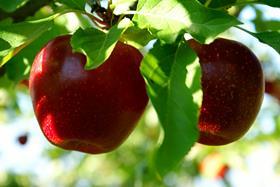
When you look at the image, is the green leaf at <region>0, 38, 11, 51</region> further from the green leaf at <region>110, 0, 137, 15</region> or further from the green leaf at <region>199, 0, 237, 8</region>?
the green leaf at <region>199, 0, 237, 8</region>

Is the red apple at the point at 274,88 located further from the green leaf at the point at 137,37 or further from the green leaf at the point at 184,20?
the green leaf at the point at 184,20

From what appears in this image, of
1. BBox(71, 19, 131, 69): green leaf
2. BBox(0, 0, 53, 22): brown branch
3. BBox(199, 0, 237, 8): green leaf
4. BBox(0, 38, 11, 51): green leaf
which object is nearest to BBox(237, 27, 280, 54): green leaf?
BBox(199, 0, 237, 8): green leaf

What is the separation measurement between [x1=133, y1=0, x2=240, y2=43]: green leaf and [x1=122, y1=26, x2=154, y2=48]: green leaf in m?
0.27

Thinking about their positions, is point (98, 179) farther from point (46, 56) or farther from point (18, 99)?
point (46, 56)

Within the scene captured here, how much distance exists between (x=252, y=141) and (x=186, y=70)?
2.77 m

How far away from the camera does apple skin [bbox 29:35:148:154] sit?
1.72 meters

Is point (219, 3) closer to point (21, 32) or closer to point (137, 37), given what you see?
point (137, 37)

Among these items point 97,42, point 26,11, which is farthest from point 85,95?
point 26,11

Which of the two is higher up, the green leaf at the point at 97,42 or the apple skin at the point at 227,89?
the green leaf at the point at 97,42

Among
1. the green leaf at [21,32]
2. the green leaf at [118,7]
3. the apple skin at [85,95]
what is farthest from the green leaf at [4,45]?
the green leaf at [118,7]

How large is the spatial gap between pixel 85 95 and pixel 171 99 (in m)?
0.32

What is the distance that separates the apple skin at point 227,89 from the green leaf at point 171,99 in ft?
0.68

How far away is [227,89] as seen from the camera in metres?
1.72

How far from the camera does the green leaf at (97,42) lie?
1483 mm
